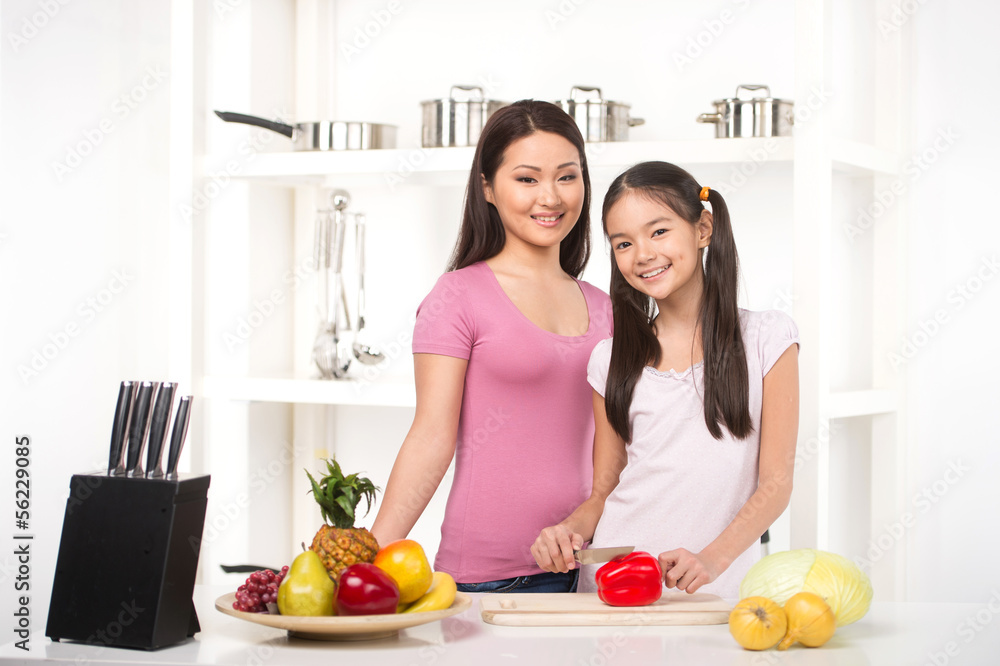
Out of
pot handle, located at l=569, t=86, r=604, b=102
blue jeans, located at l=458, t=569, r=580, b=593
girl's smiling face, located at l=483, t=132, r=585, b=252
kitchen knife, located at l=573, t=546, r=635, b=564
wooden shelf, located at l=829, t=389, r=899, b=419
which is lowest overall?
blue jeans, located at l=458, t=569, r=580, b=593

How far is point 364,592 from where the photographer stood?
3.04 ft

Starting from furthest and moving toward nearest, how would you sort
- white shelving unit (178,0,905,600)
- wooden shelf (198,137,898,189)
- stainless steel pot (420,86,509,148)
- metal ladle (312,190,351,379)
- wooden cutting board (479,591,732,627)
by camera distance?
1. metal ladle (312,190,351,379)
2. stainless steel pot (420,86,509,148)
3. wooden shelf (198,137,898,189)
4. white shelving unit (178,0,905,600)
5. wooden cutting board (479,591,732,627)

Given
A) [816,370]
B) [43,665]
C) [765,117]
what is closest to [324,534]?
[43,665]

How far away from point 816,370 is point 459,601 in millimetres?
1010

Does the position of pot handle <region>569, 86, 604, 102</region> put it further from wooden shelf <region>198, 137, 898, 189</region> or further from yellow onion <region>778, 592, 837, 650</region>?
yellow onion <region>778, 592, 837, 650</region>

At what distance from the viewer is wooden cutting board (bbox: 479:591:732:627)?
1037 millimetres

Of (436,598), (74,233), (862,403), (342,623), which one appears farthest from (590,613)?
(74,233)

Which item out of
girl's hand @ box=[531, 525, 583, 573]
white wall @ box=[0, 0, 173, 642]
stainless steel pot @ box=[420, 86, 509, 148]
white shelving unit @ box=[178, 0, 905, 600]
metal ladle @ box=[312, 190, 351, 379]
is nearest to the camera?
girl's hand @ box=[531, 525, 583, 573]

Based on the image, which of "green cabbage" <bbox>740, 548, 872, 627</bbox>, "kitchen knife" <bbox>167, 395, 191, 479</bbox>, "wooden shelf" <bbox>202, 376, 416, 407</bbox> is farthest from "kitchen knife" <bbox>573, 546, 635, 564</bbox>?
"wooden shelf" <bbox>202, 376, 416, 407</bbox>

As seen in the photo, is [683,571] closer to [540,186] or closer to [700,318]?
[700,318]

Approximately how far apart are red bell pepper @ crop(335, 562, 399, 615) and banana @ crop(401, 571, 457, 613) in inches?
2.1

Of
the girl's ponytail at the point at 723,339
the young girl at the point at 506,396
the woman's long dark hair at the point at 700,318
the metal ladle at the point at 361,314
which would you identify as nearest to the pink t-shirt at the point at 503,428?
the young girl at the point at 506,396

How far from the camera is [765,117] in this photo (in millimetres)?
1913

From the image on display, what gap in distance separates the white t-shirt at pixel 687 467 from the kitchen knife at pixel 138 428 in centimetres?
68
